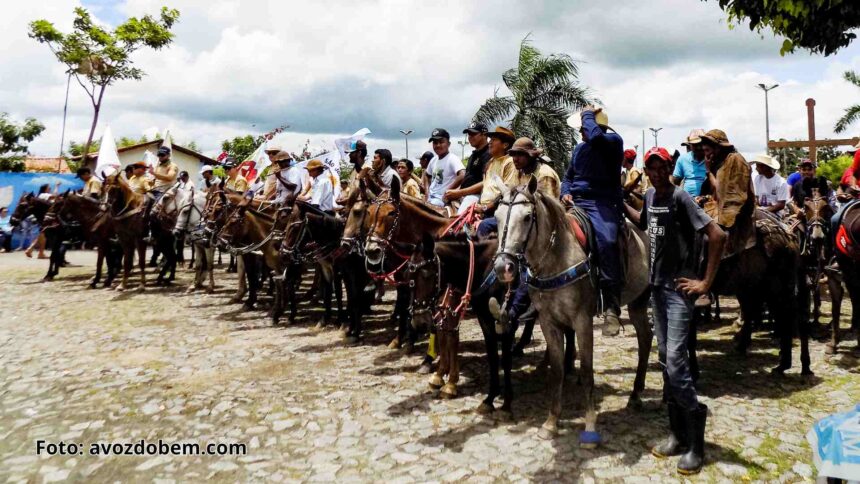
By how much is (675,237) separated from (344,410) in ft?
13.1

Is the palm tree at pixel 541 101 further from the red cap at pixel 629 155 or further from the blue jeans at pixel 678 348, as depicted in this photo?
the blue jeans at pixel 678 348

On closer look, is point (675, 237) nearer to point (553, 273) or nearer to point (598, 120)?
point (553, 273)

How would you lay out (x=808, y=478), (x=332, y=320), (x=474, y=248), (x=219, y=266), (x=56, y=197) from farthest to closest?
(x=219, y=266)
(x=56, y=197)
(x=332, y=320)
(x=474, y=248)
(x=808, y=478)

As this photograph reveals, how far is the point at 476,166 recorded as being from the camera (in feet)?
26.9

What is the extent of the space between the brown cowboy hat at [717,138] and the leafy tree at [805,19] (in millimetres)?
1706

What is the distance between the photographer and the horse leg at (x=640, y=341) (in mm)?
6410

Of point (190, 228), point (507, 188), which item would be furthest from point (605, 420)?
point (190, 228)

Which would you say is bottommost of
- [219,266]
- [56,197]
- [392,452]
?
[392,452]

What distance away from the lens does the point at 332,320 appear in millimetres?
11547

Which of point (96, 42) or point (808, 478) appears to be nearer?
point (808, 478)

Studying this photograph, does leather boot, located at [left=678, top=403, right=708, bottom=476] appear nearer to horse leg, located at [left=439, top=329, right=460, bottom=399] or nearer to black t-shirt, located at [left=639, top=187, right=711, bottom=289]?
black t-shirt, located at [left=639, top=187, right=711, bottom=289]

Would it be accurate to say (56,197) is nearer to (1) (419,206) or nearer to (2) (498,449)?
(1) (419,206)

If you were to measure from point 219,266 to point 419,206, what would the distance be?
15.1 metres

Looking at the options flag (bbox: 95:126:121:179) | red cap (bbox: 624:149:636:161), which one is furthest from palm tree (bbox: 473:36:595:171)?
flag (bbox: 95:126:121:179)
